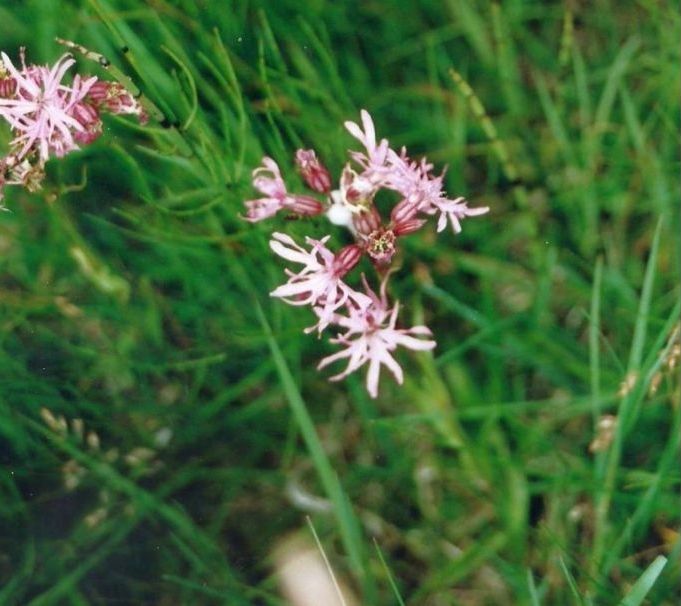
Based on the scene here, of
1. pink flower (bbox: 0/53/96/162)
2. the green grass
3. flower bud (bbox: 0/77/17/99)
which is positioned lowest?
the green grass

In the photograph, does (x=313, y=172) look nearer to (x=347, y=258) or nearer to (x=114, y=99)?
(x=347, y=258)

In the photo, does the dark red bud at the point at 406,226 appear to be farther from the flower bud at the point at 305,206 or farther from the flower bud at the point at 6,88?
the flower bud at the point at 6,88

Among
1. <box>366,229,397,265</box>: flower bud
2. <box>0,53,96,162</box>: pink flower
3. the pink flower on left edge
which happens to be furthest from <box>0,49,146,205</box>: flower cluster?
<box>366,229,397,265</box>: flower bud

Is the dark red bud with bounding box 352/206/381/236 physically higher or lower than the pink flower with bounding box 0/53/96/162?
lower

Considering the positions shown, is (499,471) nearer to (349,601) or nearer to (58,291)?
(349,601)

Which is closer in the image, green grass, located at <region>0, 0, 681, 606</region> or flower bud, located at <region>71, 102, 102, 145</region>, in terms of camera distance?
flower bud, located at <region>71, 102, 102, 145</region>

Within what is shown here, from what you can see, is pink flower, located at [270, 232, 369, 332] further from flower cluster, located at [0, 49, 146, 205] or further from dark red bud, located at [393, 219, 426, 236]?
flower cluster, located at [0, 49, 146, 205]

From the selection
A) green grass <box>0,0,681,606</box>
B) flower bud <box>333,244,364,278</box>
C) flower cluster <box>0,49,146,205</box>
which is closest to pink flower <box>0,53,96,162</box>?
flower cluster <box>0,49,146,205</box>

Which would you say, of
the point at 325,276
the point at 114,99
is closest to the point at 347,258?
the point at 325,276
